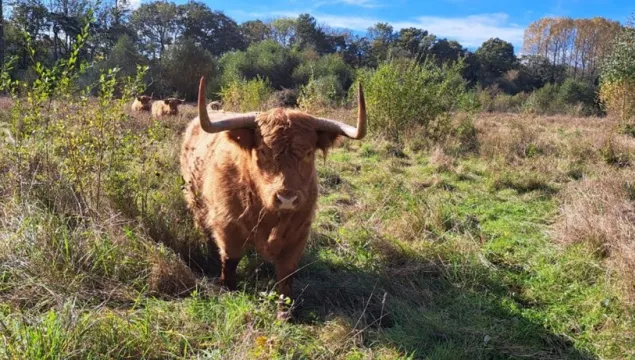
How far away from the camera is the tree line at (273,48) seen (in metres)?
29.6

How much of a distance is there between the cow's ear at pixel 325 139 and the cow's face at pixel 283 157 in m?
0.11

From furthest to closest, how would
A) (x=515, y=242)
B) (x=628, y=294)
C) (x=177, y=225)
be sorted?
(x=515, y=242), (x=177, y=225), (x=628, y=294)

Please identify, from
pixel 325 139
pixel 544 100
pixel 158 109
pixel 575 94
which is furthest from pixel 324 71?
pixel 325 139

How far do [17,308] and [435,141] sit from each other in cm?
931

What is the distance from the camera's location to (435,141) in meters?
10.7

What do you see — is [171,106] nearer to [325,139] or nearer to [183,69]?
[325,139]

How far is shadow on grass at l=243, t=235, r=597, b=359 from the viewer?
305cm

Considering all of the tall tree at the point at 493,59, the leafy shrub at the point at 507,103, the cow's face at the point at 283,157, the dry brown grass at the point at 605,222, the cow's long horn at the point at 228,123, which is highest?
the tall tree at the point at 493,59

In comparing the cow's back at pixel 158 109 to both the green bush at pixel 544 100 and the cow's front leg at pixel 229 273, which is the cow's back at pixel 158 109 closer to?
the cow's front leg at pixel 229 273

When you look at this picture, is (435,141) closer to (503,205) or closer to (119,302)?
(503,205)

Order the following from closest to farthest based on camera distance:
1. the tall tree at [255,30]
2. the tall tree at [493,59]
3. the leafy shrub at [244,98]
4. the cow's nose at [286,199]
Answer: the cow's nose at [286,199]
the leafy shrub at [244,98]
the tall tree at [493,59]
the tall tree at [255,30]

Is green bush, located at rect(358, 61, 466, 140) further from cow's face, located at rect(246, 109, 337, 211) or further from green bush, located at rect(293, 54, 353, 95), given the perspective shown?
green bush, located at rect(293, 54, 353, 95)

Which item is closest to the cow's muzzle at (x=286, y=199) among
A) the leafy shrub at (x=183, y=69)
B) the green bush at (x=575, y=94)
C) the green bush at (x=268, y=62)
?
the leafy shrub at (x=183, y=69)

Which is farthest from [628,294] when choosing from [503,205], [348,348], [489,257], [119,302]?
[119,302]
